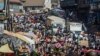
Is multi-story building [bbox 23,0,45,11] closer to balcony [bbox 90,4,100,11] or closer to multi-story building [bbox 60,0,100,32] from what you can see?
multi-story building [bbox 60,0,100,32]

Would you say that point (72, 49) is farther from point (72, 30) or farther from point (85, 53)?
point (72, 30)

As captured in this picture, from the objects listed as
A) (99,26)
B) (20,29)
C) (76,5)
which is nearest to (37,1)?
(76,5)

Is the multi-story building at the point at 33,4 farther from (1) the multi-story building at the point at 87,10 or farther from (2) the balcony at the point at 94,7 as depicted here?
(2) the balcony at the point at 94,7

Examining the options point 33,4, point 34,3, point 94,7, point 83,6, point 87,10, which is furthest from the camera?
point 34,3

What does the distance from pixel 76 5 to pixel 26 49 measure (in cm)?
4465

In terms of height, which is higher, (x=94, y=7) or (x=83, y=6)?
(x=94, y=7)

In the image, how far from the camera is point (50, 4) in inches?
3708

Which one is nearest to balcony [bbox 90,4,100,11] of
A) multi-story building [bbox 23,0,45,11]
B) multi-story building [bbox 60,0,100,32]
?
multi-story building [bbox 60,0,100,32]

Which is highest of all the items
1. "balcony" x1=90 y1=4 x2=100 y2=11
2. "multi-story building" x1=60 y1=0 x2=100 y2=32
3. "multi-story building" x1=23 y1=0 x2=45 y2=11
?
"balcony" x1=90 y1=4 x2=100 y2=11

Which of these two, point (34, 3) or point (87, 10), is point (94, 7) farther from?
point (34, 3)

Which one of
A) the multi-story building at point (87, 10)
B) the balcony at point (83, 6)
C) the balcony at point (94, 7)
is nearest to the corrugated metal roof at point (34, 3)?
the multi-story building at point (87, 10)

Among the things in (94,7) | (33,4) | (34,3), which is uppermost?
(94,7)

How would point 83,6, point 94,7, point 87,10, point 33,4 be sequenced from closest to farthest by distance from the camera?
point 94,7, point 87,10, point 83,6, point 33,4

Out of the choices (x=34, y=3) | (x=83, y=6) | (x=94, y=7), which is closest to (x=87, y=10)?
(x=83, y=6)
